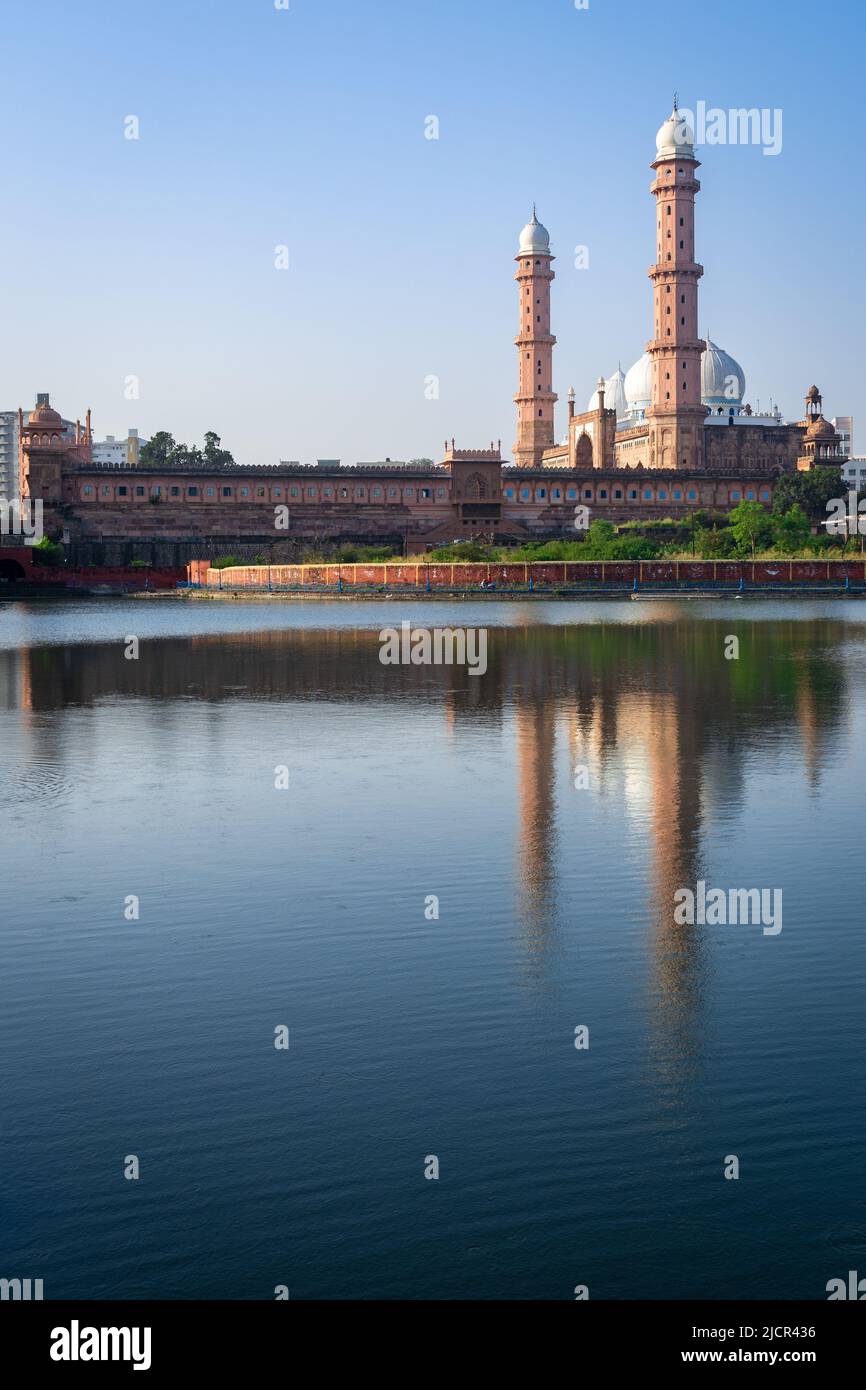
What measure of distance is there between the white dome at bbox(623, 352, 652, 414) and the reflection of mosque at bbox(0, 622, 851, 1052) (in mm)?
91005

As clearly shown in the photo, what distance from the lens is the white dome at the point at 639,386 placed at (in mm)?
133375

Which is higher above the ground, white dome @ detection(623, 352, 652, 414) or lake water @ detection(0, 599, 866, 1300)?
white dome @ detection(623, 352, 652, 414)

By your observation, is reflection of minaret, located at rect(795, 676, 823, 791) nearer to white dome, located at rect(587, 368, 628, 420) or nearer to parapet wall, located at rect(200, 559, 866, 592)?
parapet wall, located at rect(200, 559, 866, 592)

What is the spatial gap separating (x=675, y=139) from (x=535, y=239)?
13884 mm

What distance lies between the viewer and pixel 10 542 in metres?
102

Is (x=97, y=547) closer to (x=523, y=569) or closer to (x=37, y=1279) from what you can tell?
(x=523, y=569)

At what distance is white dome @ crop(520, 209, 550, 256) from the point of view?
382 ft

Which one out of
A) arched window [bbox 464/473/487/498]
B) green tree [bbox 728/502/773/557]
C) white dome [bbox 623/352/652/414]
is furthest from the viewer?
white dome [bbox 623/352/652/414]

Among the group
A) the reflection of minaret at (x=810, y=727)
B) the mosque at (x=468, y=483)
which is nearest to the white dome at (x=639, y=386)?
the mosque at (x=468, y=483)

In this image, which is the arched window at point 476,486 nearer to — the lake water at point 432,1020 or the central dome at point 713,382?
the central dome at point 713,382

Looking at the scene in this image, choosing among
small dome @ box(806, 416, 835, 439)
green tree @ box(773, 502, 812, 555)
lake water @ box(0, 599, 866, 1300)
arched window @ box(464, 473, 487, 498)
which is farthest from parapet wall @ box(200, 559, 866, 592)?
lake water @ box(0, 599, 866, 1300)

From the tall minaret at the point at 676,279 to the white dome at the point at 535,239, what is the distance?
1031 cm

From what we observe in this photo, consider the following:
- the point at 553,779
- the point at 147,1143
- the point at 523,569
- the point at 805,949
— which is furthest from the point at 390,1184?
the point at 523,569
